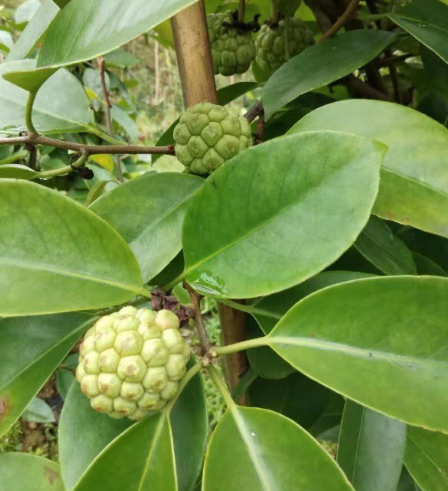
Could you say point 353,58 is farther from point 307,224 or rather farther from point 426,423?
point 426,423

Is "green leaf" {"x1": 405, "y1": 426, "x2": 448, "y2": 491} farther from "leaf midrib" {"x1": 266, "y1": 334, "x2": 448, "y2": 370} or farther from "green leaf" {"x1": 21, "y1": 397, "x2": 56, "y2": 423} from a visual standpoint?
"green leaf" {"x1": 21, "y1": 397, "x2": 56, "y2": 423}

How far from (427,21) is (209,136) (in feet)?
1.14

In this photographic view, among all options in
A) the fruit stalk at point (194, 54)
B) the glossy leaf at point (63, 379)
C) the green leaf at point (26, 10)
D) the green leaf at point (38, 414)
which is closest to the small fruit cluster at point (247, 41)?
the fruit stalk at point (194, 54)

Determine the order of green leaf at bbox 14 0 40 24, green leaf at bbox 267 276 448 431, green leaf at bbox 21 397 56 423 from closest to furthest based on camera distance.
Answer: green leaf at bbox 267 276 448 431 → green leaf at bbox 14 0 40 24 → green leaf at bbox 21 397 56 423

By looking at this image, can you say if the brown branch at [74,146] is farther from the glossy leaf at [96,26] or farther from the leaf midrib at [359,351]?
the leaf midrib at [359,351]

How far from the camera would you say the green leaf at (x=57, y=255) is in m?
0.53

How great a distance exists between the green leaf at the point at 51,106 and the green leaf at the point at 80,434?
14.9 inches

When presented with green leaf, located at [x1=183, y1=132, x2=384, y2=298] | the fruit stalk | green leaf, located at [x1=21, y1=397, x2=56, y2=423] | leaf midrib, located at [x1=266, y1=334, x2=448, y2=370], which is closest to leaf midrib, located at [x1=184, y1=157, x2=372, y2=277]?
green leaf, located at [x1=183, y1=132, x2=384, y2=298]

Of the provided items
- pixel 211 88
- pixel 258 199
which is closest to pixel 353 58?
pixel 211 88

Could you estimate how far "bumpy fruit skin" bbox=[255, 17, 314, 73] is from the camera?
927 mm

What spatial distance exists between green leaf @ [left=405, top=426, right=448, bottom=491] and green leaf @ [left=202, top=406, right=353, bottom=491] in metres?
0.24

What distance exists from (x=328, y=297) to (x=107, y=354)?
0.21 meters

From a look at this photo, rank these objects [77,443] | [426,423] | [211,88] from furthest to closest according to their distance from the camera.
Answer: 1. [211,88]
2. [77,443]
3. [426,423]

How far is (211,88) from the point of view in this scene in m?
0.71
